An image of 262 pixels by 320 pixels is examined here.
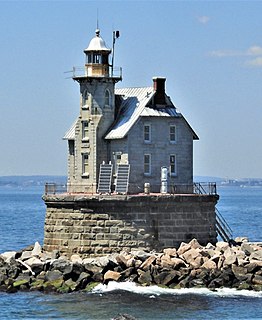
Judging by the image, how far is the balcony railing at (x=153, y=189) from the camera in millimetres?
46125

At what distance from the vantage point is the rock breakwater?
4097 cm

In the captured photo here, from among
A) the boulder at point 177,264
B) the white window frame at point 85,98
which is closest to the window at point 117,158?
the white window frame at point 85,98

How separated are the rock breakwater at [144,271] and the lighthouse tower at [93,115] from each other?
5.44 metres

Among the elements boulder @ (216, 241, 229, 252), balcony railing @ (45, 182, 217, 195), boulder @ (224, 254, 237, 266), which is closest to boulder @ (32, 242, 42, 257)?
balcony railing @ (45, 182, 217, 195)

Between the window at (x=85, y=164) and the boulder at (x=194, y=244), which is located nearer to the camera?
the boulder at (x=194, y=244)

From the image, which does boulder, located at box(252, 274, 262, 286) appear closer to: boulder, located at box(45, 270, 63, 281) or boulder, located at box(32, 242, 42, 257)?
boulder, located at box(45, 270, 63, 281)

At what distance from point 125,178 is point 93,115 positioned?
3.32 meters

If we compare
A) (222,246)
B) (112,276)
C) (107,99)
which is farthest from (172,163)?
(112,276)

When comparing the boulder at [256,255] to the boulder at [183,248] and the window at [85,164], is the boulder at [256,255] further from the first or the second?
the window at [85,164]

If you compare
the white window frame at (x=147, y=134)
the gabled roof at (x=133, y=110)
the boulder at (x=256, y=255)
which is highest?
the gabled roof at (x=133, y=110)

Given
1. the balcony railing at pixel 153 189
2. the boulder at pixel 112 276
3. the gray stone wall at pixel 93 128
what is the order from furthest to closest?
the gray stone wall at pixel 93 128 < the balcony railing at pixel 153 189 < the boulder at pixel 112 276

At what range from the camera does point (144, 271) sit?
4150 centimetres

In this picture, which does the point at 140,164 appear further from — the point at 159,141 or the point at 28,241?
the point at 28,241

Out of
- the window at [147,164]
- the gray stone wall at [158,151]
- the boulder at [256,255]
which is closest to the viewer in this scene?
the boulder at [256,255]
